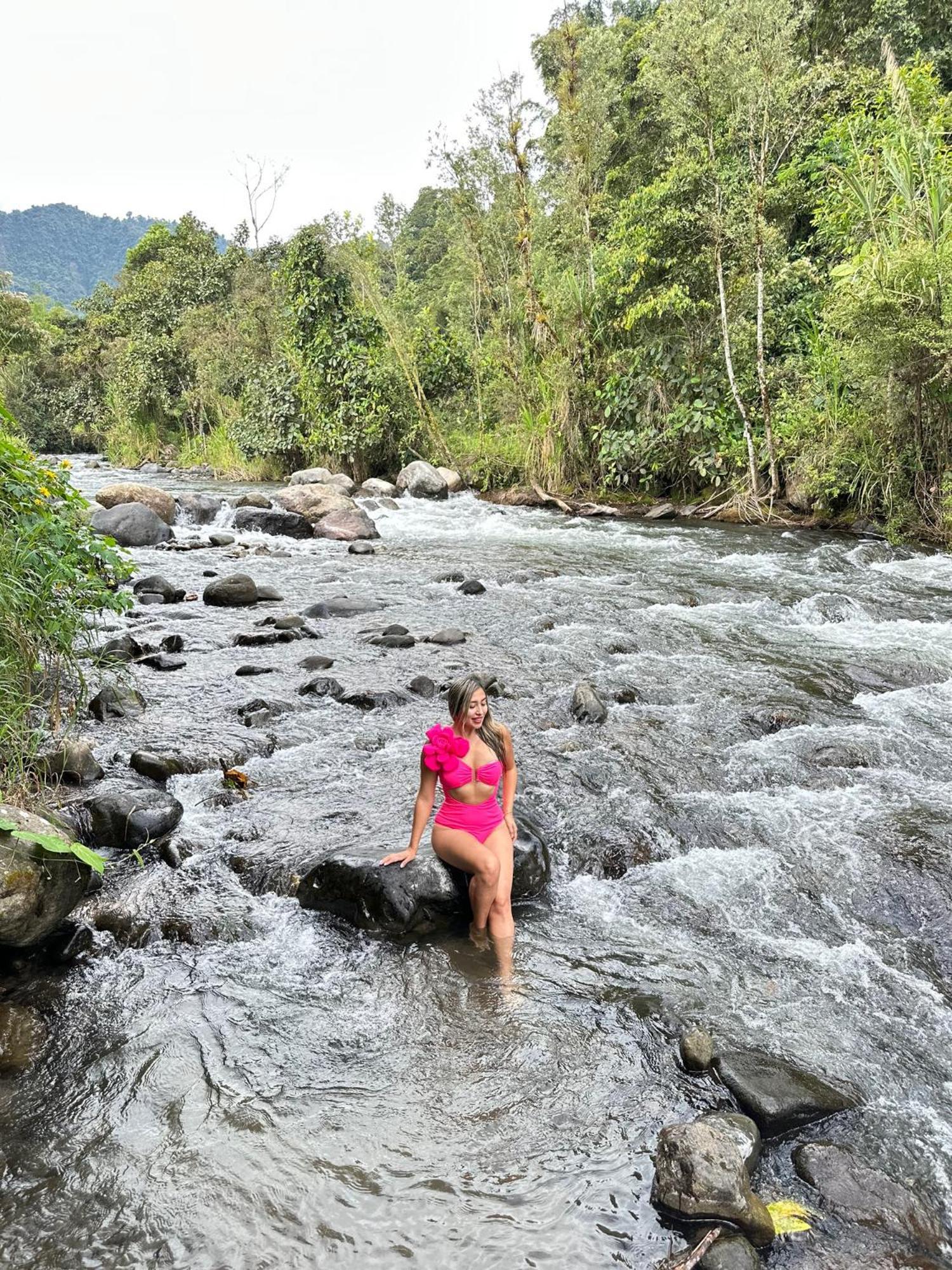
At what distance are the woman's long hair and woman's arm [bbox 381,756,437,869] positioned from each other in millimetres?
287

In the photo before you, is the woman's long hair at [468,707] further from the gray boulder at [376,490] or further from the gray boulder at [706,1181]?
the gray boulder at [376,490]

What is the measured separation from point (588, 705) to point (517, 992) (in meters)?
3.08

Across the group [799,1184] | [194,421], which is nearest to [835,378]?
[799,1184]

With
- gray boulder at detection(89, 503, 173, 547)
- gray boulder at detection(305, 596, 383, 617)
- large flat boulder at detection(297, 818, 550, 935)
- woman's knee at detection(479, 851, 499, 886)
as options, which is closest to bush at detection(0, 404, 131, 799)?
large flat boulder at detection(297, 818, 550, 935)

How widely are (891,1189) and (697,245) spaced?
1502 centimetres

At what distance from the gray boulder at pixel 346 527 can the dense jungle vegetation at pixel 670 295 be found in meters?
4.53

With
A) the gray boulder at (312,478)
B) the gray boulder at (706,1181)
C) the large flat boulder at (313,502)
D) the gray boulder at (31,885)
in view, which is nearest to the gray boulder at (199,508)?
the large flat boulder at (313,502)

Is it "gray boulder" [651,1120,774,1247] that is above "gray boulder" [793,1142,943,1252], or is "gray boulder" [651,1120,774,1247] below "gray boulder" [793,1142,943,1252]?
above

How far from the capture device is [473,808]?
12.3ft

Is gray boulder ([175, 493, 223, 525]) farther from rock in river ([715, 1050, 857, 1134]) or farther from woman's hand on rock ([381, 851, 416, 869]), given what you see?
rock in river ([715, 1050, 857, 1134])

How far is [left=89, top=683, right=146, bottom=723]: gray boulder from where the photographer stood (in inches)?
234

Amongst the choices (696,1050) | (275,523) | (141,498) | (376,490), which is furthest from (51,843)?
(376,490)

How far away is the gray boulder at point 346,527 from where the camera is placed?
49.9ft

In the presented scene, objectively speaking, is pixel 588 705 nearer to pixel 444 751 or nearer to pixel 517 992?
pixel 444 751
